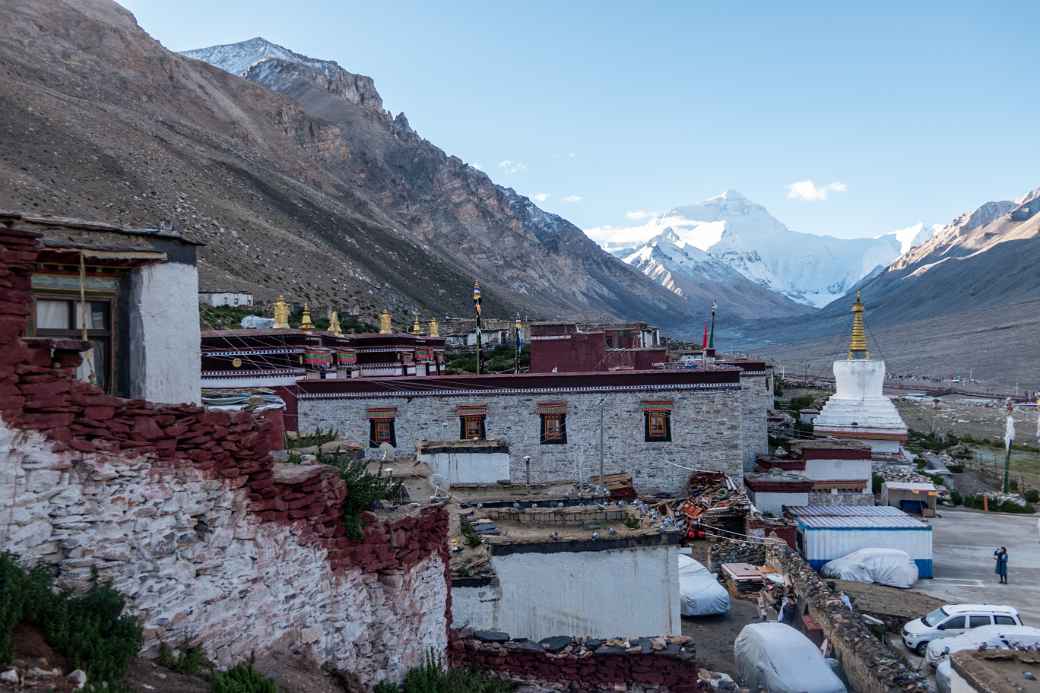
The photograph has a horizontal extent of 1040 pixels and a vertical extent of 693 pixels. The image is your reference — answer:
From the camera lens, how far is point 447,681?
790 cm

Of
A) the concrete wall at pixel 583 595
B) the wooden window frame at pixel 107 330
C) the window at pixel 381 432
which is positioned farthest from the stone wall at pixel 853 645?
the wooden window frame at pixel 107 330

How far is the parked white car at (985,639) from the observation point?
13875 mm

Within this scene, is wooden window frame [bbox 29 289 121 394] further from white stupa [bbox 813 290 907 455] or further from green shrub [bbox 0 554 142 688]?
white stupa [bbox 813 290 907 455]

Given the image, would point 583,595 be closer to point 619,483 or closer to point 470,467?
point 470,467

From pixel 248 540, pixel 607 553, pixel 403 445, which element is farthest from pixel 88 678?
pixel 403 445

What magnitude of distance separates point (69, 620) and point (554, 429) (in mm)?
17319

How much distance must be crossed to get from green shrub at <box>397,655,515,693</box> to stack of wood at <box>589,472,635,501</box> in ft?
40.1

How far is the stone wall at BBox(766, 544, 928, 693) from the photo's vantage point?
37.2ft

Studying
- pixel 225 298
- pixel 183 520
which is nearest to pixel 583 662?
pixel 183 520

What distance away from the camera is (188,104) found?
103812 mm

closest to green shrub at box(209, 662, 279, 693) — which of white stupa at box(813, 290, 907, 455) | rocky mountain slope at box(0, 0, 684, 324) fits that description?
white stupa at box(813, 290, 907, 455)

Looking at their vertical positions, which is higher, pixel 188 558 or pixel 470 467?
pixel 188 558

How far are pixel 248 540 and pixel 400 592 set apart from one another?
2045 millimetres

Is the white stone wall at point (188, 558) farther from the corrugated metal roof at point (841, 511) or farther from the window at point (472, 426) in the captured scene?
the corrugated metal roof at point (841, 511)
